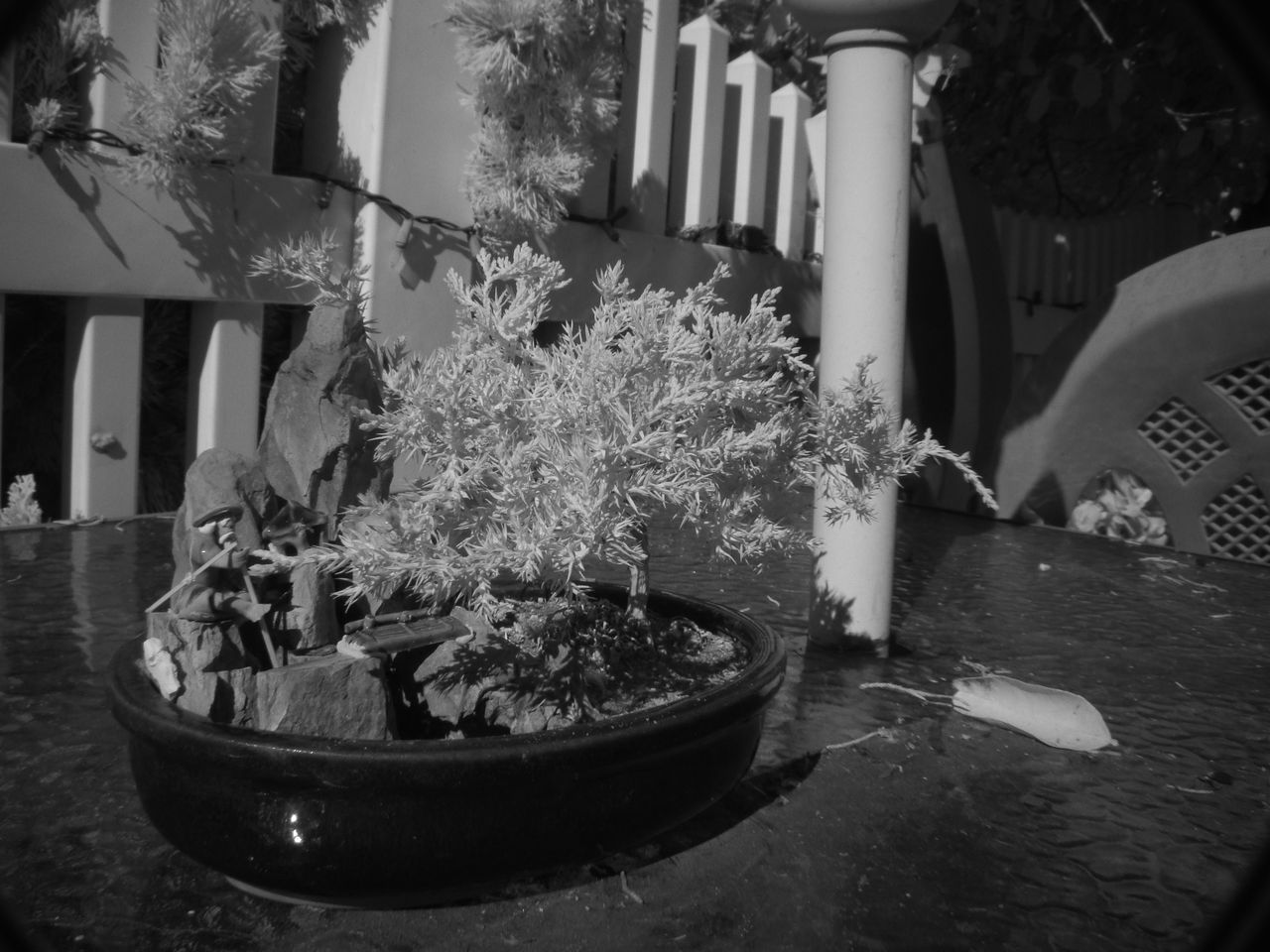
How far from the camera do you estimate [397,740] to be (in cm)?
131

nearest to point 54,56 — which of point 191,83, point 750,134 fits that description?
point 191,83

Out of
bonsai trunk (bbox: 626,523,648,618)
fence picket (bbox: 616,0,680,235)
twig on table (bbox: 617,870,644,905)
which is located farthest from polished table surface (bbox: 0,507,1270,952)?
fence picket (bbox: 616,0,680,235)

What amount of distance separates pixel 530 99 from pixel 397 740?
2678 millimetres

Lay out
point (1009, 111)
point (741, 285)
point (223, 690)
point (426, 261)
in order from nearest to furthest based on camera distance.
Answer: point (223, 690) < point (426, 261) < point (741, 285) < point (1009, 111)

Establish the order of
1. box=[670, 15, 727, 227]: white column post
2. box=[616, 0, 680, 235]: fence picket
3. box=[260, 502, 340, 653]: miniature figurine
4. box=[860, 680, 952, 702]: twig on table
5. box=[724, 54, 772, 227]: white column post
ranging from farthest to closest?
box=[724, 54, 772, 227]: white column post < box=[670, 15, 727, 227]: white column post < box=[616, 0, 680, 235]: fence picket < box=[860, 680, 952, 702]: twig on table < box=[260, 502, 340, 653]: miniature figurine

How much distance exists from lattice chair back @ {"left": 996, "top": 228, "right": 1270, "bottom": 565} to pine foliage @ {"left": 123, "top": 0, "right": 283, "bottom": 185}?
9.74 feet

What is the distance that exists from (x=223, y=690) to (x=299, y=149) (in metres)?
3.06

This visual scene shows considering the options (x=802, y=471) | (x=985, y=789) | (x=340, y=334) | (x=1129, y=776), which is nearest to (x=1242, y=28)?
(x=802, y=471)

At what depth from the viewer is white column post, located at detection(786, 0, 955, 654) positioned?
2.42m

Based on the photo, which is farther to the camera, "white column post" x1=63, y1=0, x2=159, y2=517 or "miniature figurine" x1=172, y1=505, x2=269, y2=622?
"white column post" x1=63, y1=0, x2=159, y2=517

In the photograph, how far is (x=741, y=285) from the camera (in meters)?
4.66

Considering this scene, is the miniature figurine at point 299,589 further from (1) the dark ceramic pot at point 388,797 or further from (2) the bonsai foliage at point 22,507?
(2) the bonsai foliage at point 22,507

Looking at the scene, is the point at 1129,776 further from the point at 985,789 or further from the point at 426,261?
the point at 426,261

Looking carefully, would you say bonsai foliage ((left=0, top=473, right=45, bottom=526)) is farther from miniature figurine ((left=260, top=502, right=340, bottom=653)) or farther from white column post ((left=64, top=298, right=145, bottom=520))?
miniature figurine ((left=260, top=502, right=340, bottom=653))
